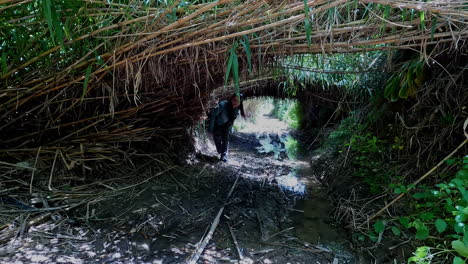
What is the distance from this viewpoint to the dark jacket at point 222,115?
4477 millimetres

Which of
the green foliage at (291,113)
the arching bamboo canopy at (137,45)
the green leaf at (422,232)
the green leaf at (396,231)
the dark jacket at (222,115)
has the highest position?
the arching bamboo canopy at (137,45)

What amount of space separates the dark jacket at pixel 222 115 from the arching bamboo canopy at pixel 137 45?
4.31 feet

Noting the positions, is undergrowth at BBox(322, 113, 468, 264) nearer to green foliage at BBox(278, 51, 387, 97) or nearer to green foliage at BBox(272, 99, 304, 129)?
green foliage at BBox(278, 51, 387, 97)

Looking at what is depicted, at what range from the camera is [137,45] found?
1.79 metres

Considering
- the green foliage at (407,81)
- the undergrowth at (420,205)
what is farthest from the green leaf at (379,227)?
the green foliage at (407,81)

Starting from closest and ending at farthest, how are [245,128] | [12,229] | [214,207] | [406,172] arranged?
[12,229]
[406,172]
[214,207]
[245,128]

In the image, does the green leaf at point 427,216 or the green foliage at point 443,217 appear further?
the green leaf at point 427,216

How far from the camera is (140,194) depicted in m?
2.60

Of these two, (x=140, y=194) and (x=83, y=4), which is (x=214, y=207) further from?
(x=83, y=4)

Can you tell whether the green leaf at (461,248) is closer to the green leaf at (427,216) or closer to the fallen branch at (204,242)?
the green leaf at (427,216)

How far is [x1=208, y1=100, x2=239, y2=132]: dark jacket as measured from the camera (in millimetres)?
4477

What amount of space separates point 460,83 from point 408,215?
123 cm

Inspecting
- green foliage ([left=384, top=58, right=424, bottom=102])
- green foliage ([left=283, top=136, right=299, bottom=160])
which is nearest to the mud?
green foliage ([left=384, top=58, right=424, bottom=102])

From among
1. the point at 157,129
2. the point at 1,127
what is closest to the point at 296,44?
the point at 157,129
